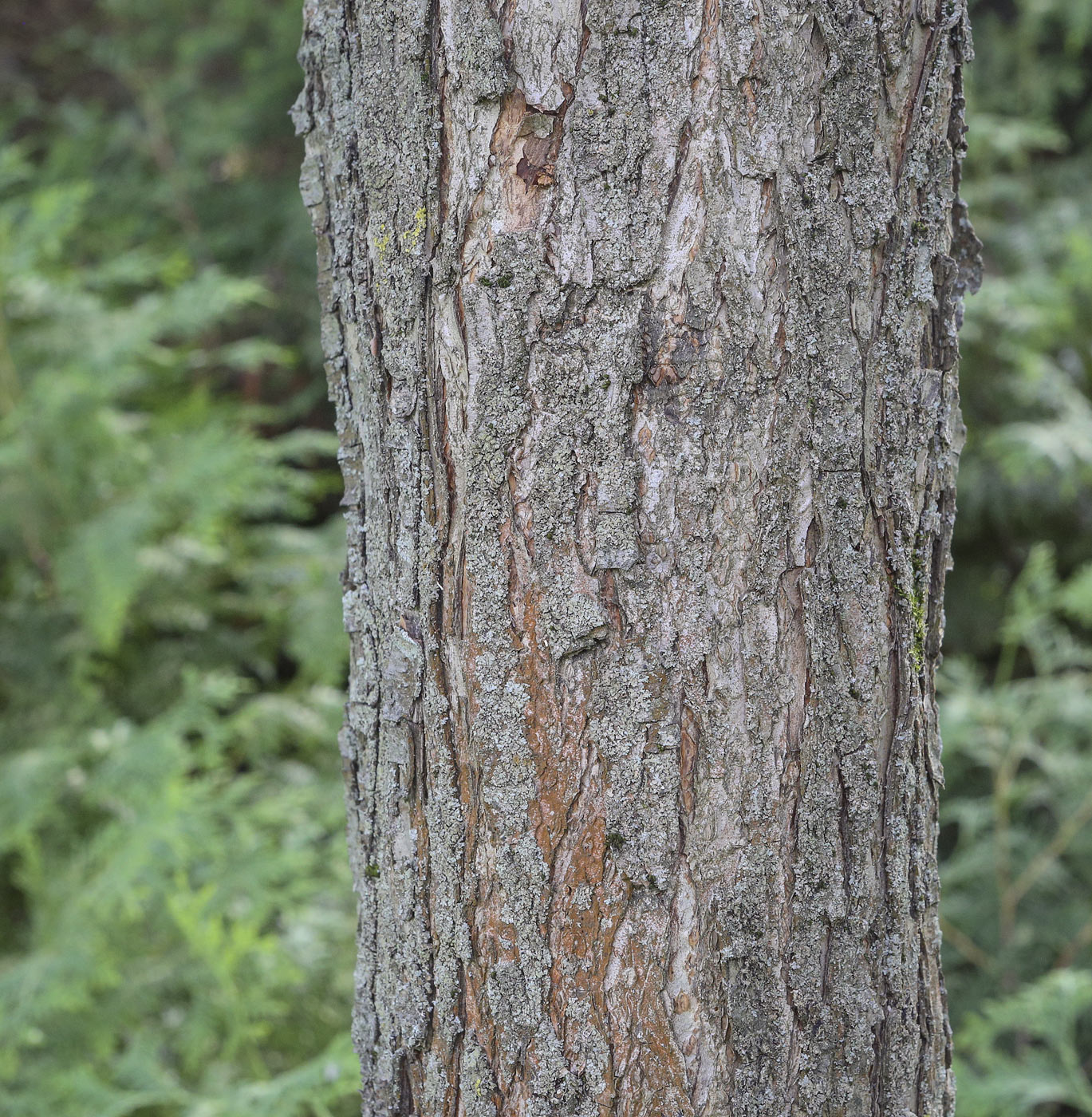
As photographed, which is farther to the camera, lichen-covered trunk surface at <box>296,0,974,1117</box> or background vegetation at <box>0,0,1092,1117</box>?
background vegetation at <box>0,0,1092,1117</box>

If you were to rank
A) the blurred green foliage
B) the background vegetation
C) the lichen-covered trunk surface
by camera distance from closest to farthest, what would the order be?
1. the lichen-covered trunk surface
2. the background vegetation
3. the blurred green foliage

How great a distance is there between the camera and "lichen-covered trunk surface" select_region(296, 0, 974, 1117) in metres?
0.72

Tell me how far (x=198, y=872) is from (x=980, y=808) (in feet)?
5.95

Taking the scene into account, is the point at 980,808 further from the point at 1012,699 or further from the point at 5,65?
the point at 5,65

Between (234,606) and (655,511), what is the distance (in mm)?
2462

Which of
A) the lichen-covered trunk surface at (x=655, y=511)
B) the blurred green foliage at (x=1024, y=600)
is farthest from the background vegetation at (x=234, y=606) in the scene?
the lichen-covered trunk surface at (x=655, y=511)

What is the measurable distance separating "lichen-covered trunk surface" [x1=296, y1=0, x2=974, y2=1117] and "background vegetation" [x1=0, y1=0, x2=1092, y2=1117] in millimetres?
897

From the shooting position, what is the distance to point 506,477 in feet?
2.49

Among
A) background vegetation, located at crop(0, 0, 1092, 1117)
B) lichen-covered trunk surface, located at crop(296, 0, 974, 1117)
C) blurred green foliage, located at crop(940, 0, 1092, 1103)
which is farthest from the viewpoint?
blurred green foliage, located at crop(940, 0, 1092, 1103)

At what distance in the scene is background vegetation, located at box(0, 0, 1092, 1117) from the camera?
1.98 meters

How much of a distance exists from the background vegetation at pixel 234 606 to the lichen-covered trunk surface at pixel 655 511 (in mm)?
897

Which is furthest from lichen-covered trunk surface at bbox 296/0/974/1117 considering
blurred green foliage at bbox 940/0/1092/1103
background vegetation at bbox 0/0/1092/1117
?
blurred green foliage at bbox 940/0/1092/1103

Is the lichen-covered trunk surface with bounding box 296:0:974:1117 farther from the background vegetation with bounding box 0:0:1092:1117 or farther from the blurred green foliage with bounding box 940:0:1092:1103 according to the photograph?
the blurred green foliage with bounding box 940:0:1092:1103

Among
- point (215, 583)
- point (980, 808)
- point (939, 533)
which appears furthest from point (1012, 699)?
point (215, 583)
